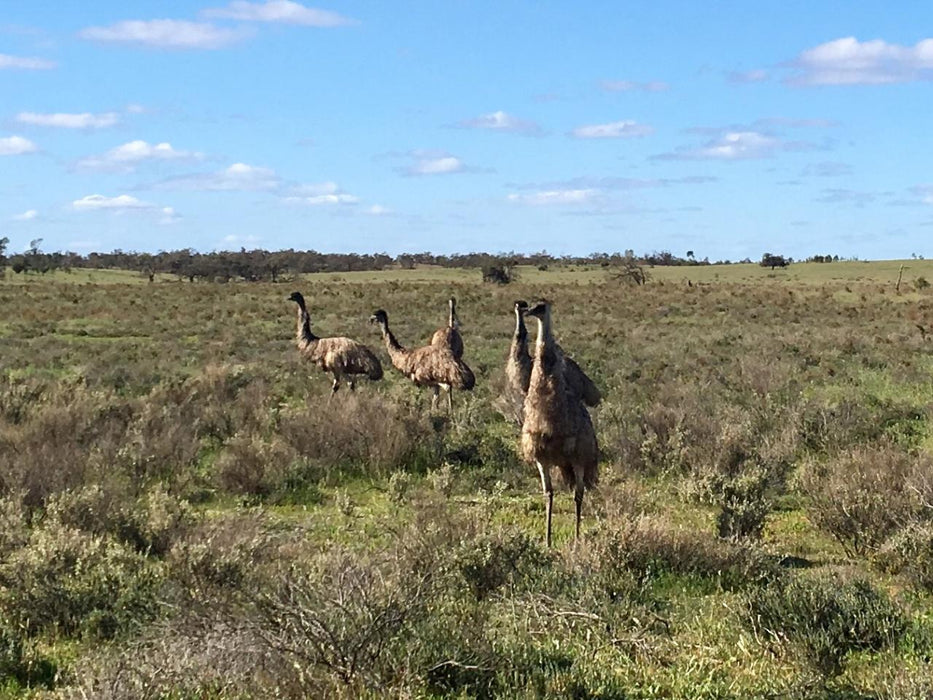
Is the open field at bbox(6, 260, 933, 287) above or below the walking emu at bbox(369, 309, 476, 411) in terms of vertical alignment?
above

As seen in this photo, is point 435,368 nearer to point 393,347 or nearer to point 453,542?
point 393,347

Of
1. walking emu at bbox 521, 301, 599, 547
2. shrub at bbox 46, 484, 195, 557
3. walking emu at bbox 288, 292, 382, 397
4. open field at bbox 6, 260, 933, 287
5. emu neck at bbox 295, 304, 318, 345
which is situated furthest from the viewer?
open field at bbox 6, 260, 933, 287

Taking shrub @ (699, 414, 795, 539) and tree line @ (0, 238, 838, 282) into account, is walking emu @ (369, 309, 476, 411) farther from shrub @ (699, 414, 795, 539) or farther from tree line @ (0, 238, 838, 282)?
tree line @ (0, 238, 838, 282)

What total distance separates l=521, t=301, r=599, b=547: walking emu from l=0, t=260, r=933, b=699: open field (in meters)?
0.44

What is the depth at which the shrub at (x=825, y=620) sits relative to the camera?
16.9 ft

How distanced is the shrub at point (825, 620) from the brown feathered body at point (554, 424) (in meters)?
2.40

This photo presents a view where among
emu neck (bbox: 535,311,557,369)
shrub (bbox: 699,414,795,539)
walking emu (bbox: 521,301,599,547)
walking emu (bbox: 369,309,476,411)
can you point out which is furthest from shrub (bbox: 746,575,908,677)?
walking emu (bbox: 369,309,476,411)

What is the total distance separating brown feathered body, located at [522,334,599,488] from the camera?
25.7ft

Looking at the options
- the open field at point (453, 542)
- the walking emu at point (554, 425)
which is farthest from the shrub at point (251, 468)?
the walking emu at point (554, 425)

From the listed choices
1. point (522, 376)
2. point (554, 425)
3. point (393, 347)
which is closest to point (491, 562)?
point (554, 425)

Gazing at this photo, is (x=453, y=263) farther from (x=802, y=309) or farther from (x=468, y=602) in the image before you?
(x=468, y=602)

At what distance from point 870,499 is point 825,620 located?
8.68 feet

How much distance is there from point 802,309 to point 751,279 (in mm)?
30541

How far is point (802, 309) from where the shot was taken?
41875 millimetres
